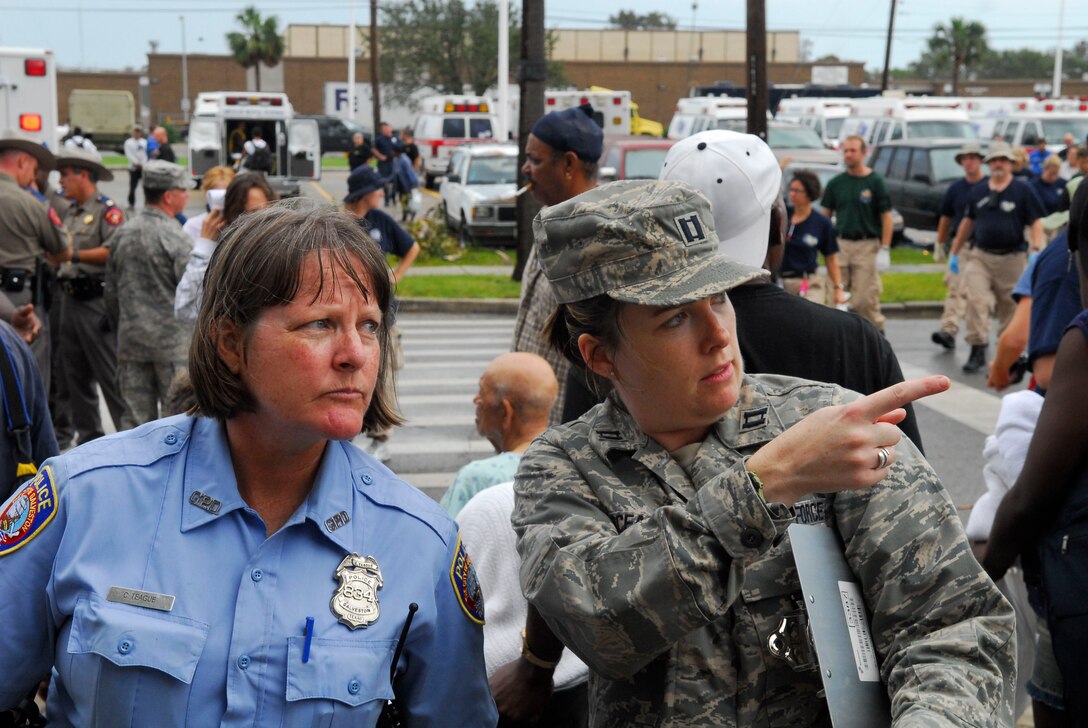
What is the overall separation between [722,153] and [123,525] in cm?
162

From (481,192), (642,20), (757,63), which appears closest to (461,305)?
(757,63)

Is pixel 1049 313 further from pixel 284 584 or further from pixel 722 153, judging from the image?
pixel 284 584

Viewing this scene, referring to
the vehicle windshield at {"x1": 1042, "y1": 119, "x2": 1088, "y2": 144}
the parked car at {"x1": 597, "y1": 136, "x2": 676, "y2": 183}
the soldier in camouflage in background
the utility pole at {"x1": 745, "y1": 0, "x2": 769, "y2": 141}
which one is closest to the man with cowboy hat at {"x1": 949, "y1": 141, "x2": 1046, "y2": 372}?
the utility pole at {"x1": 745, "y1": 0, "x2": 769, "y2": 141}

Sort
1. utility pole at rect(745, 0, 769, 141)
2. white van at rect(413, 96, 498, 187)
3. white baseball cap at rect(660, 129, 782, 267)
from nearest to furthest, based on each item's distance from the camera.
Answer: white baseball cap at rect(660, 129, 782, 267) < utility pole at rect(745, 0, 769, 141) < white van at rect(413, 96, 498, 187)

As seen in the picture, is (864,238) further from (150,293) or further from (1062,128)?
(1062,128)

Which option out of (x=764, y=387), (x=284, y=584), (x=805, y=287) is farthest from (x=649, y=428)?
(x=805, y=287)

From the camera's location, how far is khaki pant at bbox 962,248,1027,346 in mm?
12109

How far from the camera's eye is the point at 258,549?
2031 millimetres

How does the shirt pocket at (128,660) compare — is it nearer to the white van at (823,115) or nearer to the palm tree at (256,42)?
the white van at (823,115)

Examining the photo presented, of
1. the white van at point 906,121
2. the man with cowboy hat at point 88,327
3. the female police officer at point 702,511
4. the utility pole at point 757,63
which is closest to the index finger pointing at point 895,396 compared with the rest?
the female police officer at point 702,511

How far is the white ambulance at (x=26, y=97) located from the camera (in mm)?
11992

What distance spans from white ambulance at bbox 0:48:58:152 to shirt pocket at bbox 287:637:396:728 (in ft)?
36.5

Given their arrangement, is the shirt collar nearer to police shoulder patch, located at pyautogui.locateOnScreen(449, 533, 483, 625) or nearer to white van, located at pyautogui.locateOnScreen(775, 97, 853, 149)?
police shoulder patch, located at pyautogui.locateOnScreen(449, 533, 483, 625)

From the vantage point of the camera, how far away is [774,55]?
282 feet
